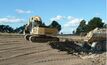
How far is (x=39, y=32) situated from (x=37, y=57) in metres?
6.56

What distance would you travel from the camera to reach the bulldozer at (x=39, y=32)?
74.2 feet

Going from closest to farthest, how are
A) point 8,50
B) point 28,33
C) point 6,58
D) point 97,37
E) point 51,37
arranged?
point 6,58 < point 8,50 < point 97,37 < point 51,37 < point 28,33

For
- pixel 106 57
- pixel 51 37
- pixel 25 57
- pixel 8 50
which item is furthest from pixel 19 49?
pixel 51 37

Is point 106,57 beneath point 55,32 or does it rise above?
beneath

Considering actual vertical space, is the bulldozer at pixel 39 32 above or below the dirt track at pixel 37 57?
above

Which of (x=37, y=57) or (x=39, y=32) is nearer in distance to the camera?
(x=37, y=57)

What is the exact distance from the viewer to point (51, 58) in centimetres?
1619

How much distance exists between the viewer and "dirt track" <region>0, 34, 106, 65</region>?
15.0m

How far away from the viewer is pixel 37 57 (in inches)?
637

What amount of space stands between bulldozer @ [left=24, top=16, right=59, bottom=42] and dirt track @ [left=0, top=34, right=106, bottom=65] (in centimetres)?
332

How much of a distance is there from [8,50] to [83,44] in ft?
25.5

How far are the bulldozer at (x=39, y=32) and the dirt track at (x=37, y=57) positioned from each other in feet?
Answer: 10.9

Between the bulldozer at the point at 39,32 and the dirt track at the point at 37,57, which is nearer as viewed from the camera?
the dirt track at the point at 37,57

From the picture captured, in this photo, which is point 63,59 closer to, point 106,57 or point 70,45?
point 106,57
